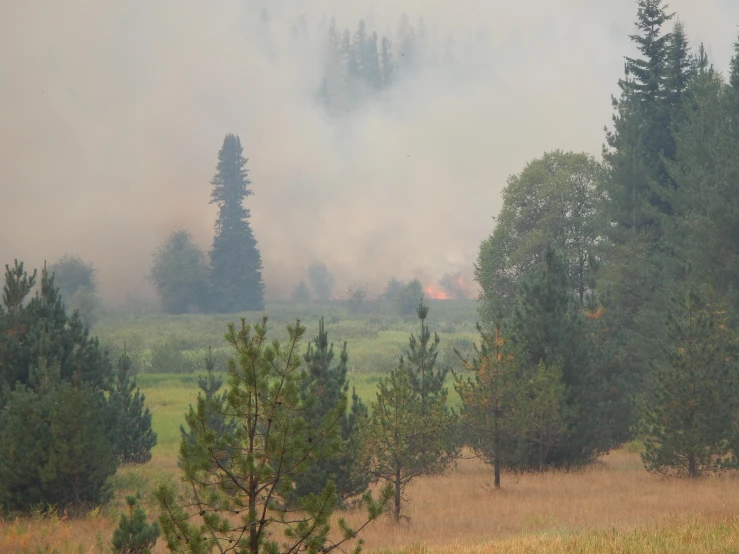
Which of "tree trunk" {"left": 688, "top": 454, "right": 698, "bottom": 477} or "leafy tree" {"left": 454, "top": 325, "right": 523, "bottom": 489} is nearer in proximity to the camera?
"leafy tree" {"left": 454, "top": 325, "right": 523, "bottom": 489}

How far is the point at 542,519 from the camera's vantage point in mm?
20109

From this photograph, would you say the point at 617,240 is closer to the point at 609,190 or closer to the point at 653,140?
the point at 609,190

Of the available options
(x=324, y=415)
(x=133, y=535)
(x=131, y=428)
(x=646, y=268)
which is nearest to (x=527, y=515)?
(x=324, y=415)

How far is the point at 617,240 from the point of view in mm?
45812

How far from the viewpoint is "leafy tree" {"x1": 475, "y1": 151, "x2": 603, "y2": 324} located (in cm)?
5362

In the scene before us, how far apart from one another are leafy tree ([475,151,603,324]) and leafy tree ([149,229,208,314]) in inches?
2625

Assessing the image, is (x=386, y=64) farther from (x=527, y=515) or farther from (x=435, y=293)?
(x=527, y=515)

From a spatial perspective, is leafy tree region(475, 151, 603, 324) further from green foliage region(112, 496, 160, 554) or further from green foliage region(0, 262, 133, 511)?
green foliage region(112, 496, 160, 554)

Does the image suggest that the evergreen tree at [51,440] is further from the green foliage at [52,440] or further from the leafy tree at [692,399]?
the leafy tree at [692,399]

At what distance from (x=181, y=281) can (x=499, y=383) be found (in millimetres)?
94917

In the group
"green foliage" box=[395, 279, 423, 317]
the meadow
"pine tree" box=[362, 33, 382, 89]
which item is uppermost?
"pine tree" box=[362, 33, 382, 89]

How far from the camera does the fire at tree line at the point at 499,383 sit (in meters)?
9.79

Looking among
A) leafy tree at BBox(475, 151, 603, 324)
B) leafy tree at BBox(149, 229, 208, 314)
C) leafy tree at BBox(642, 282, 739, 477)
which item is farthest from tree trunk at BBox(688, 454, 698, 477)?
leafy tree at BBox(149, 229, 208, 314)

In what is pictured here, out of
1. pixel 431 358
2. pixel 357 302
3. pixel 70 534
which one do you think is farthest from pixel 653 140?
pixel 357 302
